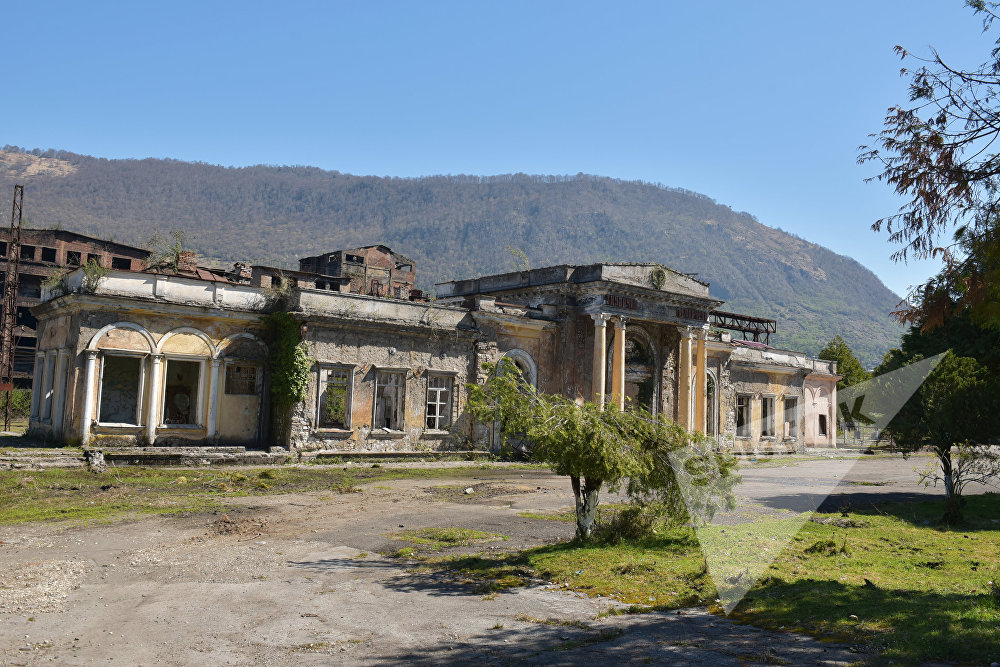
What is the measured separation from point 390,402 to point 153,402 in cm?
672

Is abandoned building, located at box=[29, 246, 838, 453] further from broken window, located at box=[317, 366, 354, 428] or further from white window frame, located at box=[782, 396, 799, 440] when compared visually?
white window frame, located at box=[782, 396, 799, 440]

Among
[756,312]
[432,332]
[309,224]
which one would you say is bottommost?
[432,332]

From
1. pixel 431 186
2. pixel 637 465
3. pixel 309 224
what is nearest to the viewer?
pixel 637 465

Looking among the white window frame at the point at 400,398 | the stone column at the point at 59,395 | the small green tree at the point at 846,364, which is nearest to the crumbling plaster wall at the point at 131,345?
the stone column at the point at 59,395

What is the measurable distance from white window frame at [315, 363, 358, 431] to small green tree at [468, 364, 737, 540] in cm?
1222

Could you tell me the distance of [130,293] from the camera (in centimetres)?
1909

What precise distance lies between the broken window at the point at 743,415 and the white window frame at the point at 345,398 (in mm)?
20072

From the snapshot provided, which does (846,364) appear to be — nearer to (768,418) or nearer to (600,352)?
(768,418)

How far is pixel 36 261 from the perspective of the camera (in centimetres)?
4334

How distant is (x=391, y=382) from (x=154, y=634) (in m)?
17.0

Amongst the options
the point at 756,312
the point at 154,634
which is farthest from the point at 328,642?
the point at 756,312

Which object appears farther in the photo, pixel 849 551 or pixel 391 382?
pixel 391 382

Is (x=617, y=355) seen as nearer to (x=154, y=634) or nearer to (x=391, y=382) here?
(x=391, y=382)

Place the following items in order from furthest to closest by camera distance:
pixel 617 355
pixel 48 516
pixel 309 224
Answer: pixel 309 224 < pixel 617 355 < pixel 48 516
